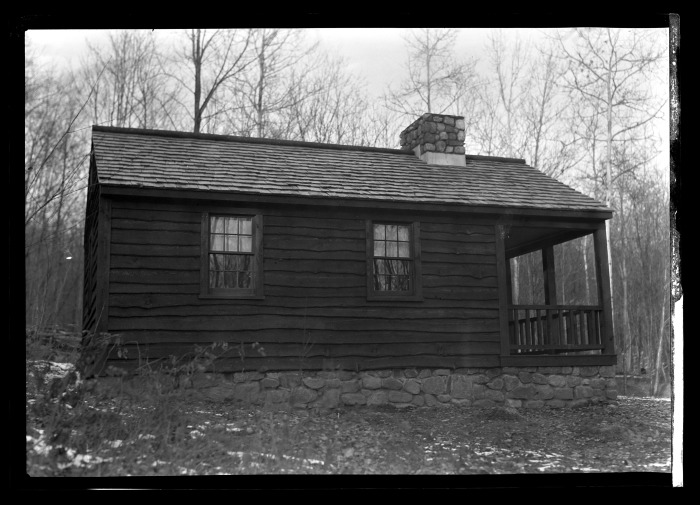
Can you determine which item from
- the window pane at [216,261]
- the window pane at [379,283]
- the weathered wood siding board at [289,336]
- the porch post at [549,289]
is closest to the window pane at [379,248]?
the window pane at [379,283]

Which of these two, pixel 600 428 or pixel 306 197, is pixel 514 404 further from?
pixel 306 197

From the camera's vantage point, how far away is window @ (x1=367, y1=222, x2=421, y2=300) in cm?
1137

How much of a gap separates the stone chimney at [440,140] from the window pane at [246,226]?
440 cm

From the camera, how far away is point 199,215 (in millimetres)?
10617

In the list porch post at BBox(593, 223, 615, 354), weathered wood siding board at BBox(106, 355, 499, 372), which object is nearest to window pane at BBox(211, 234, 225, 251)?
weathered wood siding board at BBox(106, 355, 499, 372)

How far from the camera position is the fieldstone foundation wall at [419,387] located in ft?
34.3

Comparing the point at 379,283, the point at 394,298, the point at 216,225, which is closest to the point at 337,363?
the point at 394,298

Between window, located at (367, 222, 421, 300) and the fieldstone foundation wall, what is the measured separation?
128 centimetres

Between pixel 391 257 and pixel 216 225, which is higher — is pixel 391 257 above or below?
below

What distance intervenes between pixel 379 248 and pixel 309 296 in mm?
1474

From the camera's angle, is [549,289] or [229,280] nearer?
[229,280]

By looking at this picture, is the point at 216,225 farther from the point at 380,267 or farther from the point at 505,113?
the point at 505,113

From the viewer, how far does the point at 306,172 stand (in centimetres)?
1197

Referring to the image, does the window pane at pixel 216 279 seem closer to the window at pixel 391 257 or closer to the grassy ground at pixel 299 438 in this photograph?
the grassy ground at pixel 299 438
